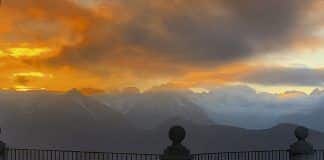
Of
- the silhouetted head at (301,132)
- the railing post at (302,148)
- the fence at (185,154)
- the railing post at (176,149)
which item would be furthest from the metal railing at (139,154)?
the railing post at (176,149)

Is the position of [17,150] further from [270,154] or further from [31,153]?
[270,154]

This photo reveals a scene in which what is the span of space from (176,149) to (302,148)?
13.7 ft

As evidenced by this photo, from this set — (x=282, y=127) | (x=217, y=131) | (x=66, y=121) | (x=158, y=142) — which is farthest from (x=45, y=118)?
(x=282, y=127)

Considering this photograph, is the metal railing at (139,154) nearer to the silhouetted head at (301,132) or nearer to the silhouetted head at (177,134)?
the silhouetted head at (301,132)

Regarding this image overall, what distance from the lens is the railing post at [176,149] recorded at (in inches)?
826

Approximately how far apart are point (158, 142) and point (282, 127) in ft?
115

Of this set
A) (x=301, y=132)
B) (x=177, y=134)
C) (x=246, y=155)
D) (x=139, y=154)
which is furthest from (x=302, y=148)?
(x=139, y=154)

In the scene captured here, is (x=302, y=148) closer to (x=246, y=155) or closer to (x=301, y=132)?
(x=301, y=132)

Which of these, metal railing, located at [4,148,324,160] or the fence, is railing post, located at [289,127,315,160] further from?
metal railing, located at [4,148,324,160]

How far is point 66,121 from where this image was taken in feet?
624

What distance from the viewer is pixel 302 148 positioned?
21969mm

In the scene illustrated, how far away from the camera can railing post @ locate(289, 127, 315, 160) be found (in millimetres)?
21984

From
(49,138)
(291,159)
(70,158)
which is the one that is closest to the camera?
(291,159)

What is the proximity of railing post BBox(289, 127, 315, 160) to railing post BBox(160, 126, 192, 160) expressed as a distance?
357cm
